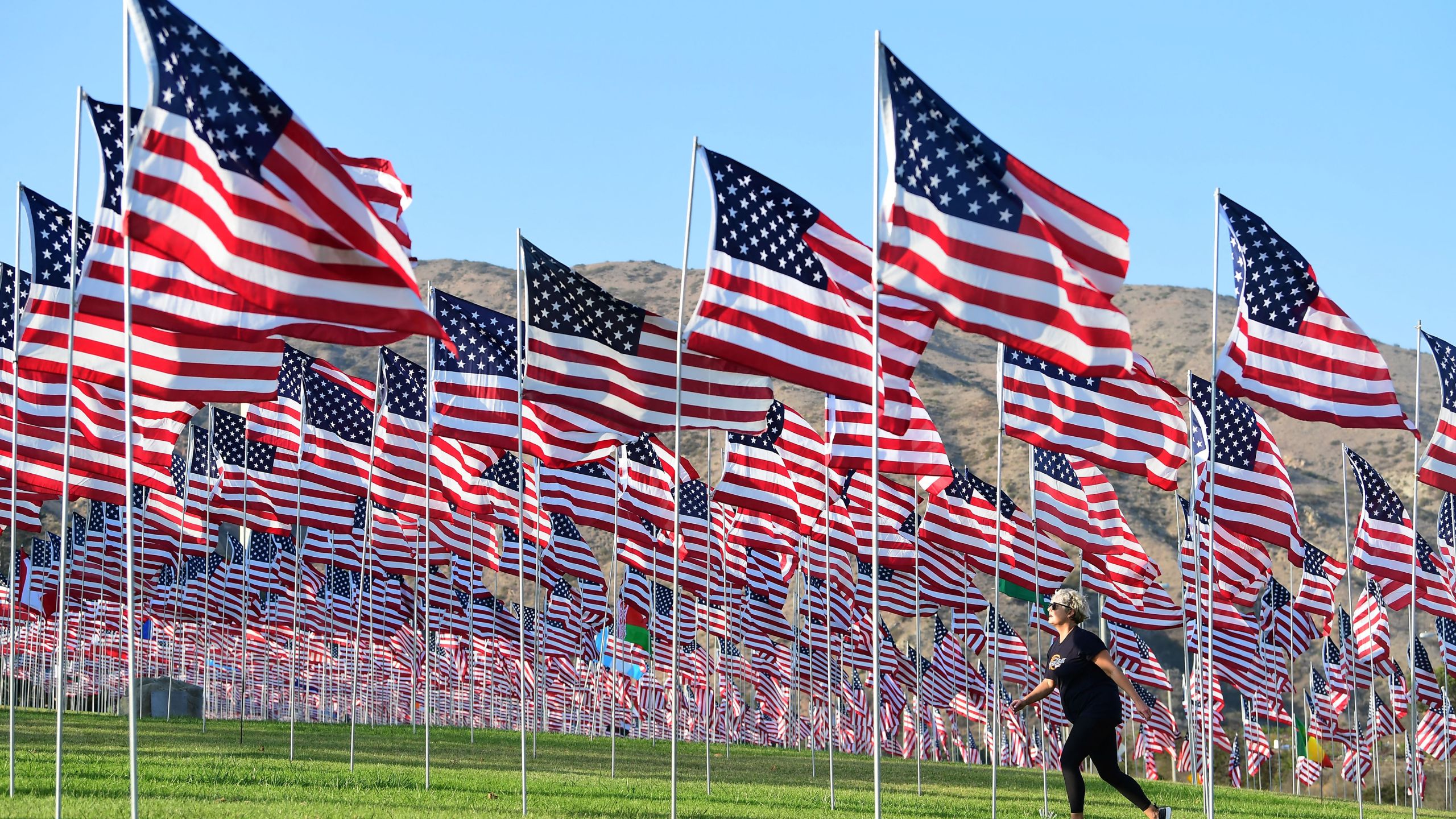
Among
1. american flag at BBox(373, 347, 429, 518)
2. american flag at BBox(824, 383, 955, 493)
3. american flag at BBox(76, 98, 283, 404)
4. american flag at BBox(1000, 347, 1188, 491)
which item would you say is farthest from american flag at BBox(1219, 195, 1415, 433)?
american flag at BBox(373, 347, 429, 518)

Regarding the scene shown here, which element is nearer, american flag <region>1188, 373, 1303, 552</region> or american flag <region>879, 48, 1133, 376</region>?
american flag <region>879, 48, 1133, 376</region>

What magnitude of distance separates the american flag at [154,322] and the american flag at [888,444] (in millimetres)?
7975

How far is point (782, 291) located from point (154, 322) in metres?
5.68

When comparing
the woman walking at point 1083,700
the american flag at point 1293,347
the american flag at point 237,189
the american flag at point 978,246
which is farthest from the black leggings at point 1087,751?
the american flag at point 1293,347

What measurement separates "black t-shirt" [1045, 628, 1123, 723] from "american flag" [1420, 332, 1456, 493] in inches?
498

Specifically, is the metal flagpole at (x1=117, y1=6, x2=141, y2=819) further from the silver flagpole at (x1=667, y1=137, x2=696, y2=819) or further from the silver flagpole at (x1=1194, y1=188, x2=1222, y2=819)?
the silver flagpole at (x1=1194, y1=188, x2=1222, y2=819)

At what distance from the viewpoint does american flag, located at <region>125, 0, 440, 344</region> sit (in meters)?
11.2

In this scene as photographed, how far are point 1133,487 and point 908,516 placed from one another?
77270 mm

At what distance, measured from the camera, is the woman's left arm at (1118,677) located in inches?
447

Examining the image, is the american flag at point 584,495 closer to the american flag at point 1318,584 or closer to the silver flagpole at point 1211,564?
the silver flagpole at point 1211,564

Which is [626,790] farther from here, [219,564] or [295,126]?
[219,564]

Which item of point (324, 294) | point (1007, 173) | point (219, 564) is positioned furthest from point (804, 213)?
point (219, 564)

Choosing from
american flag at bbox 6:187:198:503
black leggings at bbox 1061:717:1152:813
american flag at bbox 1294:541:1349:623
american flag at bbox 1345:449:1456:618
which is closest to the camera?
black leggings at bbox 1061:717:1152:813

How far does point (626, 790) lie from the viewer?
A: 18.8 metres
